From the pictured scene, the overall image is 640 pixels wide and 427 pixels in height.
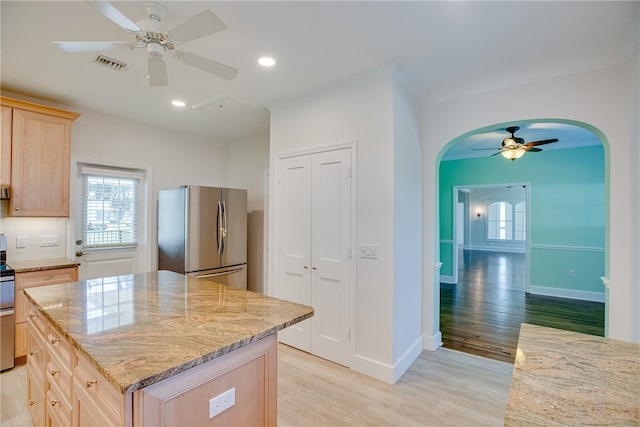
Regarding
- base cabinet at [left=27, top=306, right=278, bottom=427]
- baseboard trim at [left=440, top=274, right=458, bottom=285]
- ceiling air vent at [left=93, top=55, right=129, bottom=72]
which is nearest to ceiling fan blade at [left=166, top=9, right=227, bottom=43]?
ceiling air vent at [left=93, top=55, right=129, bottom=72]

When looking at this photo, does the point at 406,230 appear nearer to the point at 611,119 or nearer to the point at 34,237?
the point at 611,119

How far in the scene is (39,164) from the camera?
9.98 feet

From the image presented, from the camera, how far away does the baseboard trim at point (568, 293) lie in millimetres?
5035

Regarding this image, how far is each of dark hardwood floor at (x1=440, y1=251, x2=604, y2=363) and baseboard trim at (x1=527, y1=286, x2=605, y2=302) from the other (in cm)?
15

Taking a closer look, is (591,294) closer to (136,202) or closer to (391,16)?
(391,16)

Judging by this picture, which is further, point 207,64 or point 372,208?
point 372,208

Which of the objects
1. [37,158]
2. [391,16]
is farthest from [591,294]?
[37,158]

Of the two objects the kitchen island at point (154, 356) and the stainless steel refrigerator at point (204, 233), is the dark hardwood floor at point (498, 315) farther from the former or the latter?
the stainless steel refrigerator at point (204, 233)

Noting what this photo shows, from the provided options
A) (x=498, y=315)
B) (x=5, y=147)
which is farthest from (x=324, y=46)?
(x=498, y=315)

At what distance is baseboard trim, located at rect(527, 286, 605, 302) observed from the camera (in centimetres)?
504

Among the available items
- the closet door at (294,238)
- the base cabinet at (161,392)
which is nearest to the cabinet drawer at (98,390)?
the base cabinet at (161,392)

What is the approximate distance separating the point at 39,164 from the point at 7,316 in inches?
57.7

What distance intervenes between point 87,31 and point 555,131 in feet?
19.2

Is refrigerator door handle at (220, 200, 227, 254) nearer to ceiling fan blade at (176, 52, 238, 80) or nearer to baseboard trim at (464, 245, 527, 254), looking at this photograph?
ceiling fan blade at (176, 52, 238, 80)
